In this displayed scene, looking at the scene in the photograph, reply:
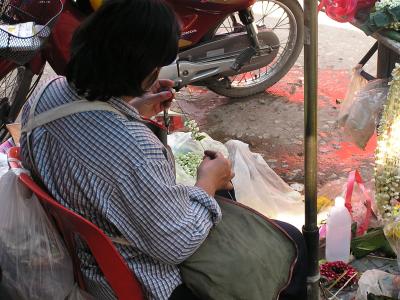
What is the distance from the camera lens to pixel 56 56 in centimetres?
353

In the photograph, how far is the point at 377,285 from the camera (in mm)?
2318

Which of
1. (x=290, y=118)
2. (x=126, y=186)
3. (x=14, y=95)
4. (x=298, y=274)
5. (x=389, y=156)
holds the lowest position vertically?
(x=290, y=118)

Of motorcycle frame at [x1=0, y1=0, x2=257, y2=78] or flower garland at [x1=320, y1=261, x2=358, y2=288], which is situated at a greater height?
motorcycle frame at [x1=0, y1=0, x2=257, y2=78]

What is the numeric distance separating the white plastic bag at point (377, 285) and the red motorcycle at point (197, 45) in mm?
1957

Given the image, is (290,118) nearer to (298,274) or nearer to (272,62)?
(272,62)

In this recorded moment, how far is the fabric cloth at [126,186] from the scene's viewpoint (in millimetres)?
1488

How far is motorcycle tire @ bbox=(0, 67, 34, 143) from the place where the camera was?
11.3 ft

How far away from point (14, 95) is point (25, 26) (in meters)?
0.56

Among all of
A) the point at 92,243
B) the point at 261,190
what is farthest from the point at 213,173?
the point at 261,190

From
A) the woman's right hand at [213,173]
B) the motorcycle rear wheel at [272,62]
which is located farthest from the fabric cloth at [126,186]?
the motorcycle rear wheel at [272,62]

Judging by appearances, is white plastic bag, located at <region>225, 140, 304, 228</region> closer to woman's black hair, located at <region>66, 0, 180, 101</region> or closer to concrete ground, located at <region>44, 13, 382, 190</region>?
concrete ground, located at <region>44, 13, 382, 190</region>

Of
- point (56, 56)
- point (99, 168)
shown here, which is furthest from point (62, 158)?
point (56, 56)

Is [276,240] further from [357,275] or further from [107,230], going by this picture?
[357,275]

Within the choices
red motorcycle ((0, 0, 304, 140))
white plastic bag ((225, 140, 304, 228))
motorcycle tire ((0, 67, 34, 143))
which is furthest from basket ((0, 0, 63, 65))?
white plastic bag ((225, 140, 304, 228))
